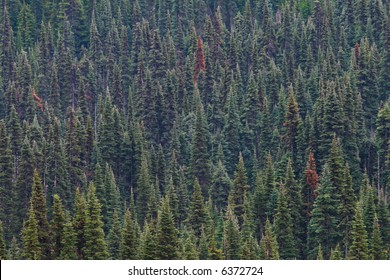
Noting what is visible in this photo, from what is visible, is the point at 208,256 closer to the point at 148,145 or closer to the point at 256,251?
the point at 256,251

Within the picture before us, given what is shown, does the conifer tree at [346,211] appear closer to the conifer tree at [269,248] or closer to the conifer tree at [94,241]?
the conifer tree at [269,248]

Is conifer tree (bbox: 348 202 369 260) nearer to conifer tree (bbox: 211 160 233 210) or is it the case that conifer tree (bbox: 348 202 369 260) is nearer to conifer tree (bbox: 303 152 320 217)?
conifer tree (bbox: 303 152 320 217)

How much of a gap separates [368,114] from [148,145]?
3243 cm

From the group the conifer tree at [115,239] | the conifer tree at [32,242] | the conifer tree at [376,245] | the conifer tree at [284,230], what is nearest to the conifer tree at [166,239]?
the conifer tree at [115,239]

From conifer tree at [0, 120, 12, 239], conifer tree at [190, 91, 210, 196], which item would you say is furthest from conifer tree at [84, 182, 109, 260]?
conifer tree at [190, 91, 210, 196]

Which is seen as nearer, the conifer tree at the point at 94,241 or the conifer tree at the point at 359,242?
the conifer tree at the point at 94,241

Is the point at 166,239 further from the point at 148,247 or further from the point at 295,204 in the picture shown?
the point at 295,204

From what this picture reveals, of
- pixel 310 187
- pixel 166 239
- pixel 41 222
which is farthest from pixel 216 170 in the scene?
pixel 166 239

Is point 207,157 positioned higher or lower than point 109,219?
higher

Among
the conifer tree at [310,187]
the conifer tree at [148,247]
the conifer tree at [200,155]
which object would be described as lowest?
the conifer tree at [148,247]

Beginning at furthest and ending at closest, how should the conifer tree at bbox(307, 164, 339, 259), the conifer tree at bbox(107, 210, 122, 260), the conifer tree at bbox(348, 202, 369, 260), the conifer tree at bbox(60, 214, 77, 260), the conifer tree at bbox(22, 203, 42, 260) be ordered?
the conifer tree at bbox(307, 164, 339, 259) → the conifer tree at bbox(107, 210, 122, 260) → the conifer tree at bbox(348, 202, 369, 260) → the conifer tree at bbox(22, 203, 42, 260) → the conifer tree at bbox(60, 214, 77, 260)

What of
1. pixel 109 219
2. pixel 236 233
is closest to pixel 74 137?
pixel 109 219

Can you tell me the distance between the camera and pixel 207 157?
170 meters

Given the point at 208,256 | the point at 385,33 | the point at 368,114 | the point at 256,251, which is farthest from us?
the point at 385,33
